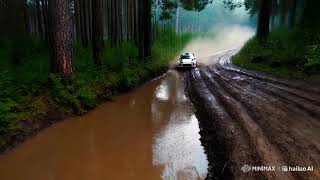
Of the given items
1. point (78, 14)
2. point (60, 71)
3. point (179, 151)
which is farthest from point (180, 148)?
point (78, 14)

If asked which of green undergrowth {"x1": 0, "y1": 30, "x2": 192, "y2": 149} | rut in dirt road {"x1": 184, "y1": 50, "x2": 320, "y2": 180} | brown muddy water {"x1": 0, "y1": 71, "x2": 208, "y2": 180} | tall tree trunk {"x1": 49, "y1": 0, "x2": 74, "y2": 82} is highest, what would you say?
tall tree trunk {"x1": 49, "y1": 0, "x2": 74, "y2": 82}

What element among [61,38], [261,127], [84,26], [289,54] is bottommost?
[261,127]

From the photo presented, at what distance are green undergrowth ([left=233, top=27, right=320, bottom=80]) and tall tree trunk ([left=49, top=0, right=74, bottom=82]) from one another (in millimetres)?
11839

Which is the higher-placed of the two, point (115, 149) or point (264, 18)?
point (264, 18)

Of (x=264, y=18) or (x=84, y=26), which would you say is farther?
(x=264, y=18)

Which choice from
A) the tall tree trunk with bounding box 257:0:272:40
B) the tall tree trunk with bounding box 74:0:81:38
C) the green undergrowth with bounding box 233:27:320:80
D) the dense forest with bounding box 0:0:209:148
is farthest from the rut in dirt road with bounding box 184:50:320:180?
the tall tree trunk with bounding box 257:0:272:40

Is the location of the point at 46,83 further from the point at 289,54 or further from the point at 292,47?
the point at 292,47

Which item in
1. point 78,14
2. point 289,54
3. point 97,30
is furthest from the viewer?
point 78,14

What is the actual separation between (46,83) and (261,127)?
8144 mm

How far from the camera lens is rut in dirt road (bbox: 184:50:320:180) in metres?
7.07

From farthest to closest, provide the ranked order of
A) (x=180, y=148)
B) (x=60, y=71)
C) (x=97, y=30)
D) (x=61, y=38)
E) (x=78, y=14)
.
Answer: (x=78, y=14) < (x=97, y=30) < (x=60, y=71) < (x=61, y=38) < (x=180, y=148)

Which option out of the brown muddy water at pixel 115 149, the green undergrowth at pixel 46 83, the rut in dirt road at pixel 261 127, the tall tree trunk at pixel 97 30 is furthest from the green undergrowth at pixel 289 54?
the tall tree trunk at pixel 97 30

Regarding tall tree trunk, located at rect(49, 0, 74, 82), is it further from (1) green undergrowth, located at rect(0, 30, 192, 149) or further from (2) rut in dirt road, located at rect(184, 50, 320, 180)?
(2) rut in dirt road, located at rect(184, 50, 320, 180)

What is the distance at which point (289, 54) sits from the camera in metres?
22.7
